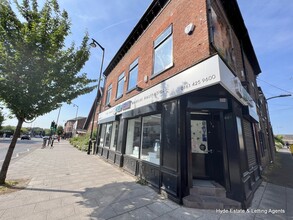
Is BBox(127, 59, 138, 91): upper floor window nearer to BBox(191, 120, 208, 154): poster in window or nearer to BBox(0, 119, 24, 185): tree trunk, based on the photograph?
BBox(191, 120, 208, 154): poster in window

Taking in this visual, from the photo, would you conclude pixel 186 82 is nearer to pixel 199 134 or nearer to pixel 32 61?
pixel 199 134

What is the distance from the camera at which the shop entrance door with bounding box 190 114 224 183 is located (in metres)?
4.96

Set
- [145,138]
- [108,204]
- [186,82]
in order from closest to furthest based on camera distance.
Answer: [108,204] < [186,82] < [145,138]

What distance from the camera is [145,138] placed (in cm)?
679

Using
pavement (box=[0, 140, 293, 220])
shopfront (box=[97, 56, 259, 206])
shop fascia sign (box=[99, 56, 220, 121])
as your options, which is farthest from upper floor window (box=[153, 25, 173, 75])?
pavement (box=[0, 140, 293, 220])

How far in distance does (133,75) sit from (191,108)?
528 centimetres


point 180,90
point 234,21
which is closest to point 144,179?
point 180,90

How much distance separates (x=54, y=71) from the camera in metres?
5.30

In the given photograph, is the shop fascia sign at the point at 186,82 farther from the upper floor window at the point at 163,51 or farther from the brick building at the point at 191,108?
the upper floor window at the point at 163,51

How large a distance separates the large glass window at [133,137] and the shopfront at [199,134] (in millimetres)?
1055

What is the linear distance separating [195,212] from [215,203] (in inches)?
26.7

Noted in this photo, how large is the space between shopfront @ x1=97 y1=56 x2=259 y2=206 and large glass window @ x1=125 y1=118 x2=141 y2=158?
1.05 meters

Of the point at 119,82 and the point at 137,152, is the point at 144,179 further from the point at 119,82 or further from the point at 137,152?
the point at 119,82

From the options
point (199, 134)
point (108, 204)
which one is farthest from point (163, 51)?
point (108, 204)
